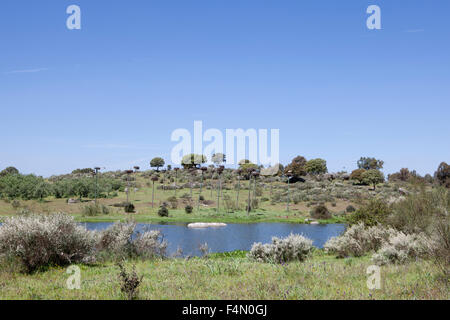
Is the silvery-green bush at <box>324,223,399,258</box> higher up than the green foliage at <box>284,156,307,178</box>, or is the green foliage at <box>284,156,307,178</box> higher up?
the green foliage at <box>284,156,307,178</box>

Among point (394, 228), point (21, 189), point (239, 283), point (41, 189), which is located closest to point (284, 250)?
Answer: point (394, 228)

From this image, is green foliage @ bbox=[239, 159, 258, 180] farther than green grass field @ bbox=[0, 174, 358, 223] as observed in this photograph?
Yes

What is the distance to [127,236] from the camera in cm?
1526

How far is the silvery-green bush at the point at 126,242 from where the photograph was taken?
1495 cm

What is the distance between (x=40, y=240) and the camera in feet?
37.6

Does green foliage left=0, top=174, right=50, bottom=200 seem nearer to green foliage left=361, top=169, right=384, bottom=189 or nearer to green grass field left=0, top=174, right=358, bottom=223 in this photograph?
green grass field left=0, top=174, right=358, bottom=223

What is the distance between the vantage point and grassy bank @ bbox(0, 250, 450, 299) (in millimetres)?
7906

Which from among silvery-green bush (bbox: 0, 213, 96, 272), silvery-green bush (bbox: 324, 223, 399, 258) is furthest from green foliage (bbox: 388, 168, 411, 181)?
silvery-green bush (bbox: 0, 213, 96, 272)

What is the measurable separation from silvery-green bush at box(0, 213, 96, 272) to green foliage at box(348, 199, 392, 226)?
15214 mm

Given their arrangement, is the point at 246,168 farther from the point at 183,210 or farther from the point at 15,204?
the point at 15,204

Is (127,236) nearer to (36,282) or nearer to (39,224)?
(39,224)

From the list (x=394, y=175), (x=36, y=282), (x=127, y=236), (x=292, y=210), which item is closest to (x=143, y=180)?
(x=292, y=210)

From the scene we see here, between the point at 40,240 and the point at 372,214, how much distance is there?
17154 millimetres
